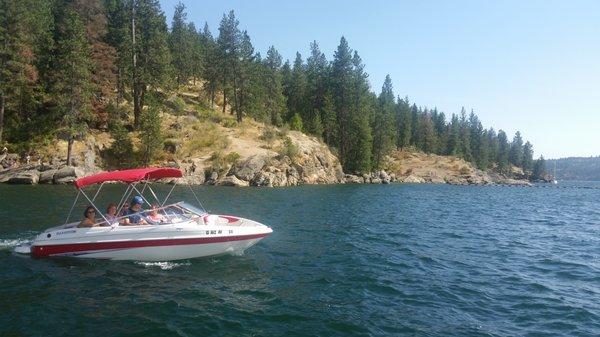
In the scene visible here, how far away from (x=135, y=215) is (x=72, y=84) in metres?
35.4

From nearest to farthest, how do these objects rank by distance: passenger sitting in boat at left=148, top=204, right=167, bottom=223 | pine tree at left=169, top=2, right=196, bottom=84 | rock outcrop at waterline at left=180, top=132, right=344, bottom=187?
1. passenger sitting in boat at left=148, top=204, right=167, bottom=223
2. rock outcrop at waterline at left=180, top=132, right=344, bottom=187
3. pine tree at left=169, top=2, right=196, bottom=84

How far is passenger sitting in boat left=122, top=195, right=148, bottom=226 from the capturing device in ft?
53.7

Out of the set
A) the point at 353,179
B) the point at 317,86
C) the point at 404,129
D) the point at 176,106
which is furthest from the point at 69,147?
the point at 404,129

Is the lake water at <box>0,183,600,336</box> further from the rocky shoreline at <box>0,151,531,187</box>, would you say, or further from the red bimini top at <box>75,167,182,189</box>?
the rocky shoreline at <box>0,151,531,187</box>

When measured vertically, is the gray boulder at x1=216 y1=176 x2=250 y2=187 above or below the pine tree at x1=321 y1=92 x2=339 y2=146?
below

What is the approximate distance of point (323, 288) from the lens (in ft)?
44.2

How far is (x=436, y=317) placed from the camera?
1131 centimetres

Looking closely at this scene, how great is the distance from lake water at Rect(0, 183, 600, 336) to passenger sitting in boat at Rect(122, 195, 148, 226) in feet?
4.91

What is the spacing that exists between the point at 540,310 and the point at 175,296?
1005cm

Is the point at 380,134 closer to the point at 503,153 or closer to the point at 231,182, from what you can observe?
the point at 231,182

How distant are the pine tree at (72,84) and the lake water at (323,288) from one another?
952 inches

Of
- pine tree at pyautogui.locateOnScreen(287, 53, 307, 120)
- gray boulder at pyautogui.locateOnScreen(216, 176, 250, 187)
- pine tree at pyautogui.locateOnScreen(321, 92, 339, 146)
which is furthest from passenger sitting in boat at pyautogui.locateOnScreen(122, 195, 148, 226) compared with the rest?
pine tree at pyautogui.locateOnScreen(287, 53, 307, 120)

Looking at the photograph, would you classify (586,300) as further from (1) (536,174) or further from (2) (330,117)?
(1) (536,174)

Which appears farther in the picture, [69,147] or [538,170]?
[538,170]
